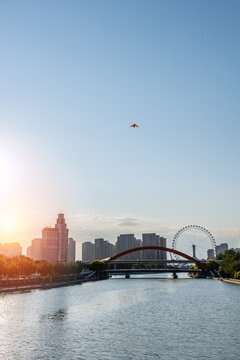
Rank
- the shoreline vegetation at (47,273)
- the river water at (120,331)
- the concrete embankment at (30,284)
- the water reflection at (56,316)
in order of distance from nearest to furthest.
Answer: the river water at (120,331) → the water reflection at (56,316) → the concrete embankment at (30,284) → the shoreline vegetation at (47,273)

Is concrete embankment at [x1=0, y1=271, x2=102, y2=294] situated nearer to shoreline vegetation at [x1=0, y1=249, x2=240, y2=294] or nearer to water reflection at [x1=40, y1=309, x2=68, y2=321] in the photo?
shoreline vegetation at [x1=0, y1=249, x2=240, y2=294]

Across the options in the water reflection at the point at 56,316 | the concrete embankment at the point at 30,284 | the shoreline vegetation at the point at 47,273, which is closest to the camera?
the water reflection at the point at 56,316

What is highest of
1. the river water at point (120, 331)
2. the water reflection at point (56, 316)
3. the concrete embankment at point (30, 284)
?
the concrete embankment at point (30, 284)

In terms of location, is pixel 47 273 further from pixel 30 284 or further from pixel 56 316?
pixel 56 316

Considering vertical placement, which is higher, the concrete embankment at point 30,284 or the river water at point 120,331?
the concrete embankment at point 30,284

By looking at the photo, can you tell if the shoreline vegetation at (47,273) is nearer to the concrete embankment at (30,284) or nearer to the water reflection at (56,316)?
the concrete embankment at (30,284)

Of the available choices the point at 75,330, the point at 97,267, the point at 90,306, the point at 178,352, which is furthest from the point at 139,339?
the point at 97,267

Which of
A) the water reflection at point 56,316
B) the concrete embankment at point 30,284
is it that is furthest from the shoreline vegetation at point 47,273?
the water reflection at point 56,316

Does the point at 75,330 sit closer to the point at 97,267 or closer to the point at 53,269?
the point at 53,269

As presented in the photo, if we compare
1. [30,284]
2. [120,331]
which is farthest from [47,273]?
[120,331]
